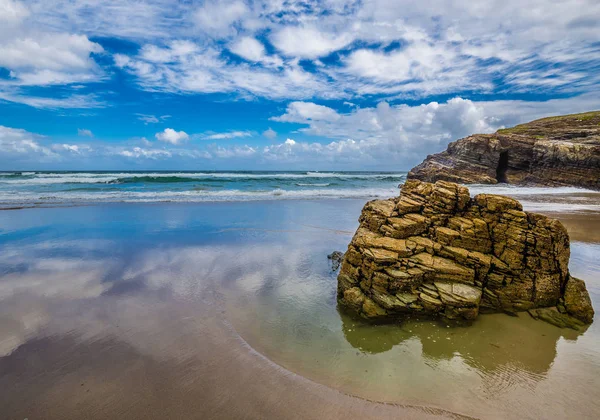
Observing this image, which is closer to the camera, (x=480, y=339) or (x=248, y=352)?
(x=248, y=352)

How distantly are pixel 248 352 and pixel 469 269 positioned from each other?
18.5 ft

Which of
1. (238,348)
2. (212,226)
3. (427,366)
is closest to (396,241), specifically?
(427,366)

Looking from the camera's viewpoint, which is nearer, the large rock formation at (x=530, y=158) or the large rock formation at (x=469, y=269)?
the large rock formation at (x=469, y=269)

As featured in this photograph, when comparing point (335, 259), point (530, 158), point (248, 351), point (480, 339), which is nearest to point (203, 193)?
point (335, 259)

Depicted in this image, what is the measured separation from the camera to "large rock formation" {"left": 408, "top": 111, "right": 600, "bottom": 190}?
139 feet

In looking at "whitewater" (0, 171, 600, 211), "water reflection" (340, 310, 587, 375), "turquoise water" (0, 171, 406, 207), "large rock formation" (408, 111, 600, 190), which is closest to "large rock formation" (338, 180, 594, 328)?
"water reflection" (340, 310, 587, 375)

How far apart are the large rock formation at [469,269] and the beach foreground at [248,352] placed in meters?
0.46

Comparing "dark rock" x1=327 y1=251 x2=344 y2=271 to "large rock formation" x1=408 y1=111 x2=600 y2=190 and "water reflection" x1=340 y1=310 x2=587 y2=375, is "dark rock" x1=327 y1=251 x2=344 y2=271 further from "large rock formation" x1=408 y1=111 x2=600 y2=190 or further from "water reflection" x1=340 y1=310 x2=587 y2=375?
"large rock formation" x1=408 y1=111 x2=600 y2=190

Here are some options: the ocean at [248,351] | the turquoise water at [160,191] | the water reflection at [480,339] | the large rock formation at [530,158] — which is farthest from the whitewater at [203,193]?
the water reflection at [480,339]

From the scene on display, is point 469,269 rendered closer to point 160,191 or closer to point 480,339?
point 480,339

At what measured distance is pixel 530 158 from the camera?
48062mm

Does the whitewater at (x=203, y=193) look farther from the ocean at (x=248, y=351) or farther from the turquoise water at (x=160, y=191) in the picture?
the ocean at (x=248, y=351)

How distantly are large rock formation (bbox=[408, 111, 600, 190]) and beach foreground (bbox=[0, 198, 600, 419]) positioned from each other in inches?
1705

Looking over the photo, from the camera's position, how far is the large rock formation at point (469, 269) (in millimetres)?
7074
